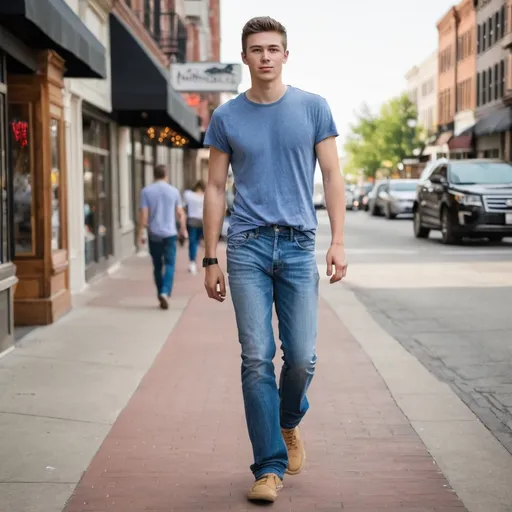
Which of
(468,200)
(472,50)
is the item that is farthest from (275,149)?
(472,50)

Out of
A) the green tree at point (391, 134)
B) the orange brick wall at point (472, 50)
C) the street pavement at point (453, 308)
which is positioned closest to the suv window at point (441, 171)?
the street pavement at point (453, 308)

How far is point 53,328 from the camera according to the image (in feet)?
34.2

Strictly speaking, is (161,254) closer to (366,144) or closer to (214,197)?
(214,197)

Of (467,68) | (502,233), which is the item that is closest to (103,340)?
(502,233)

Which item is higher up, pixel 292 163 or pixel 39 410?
pixel 292 163

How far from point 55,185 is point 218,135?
7.06m

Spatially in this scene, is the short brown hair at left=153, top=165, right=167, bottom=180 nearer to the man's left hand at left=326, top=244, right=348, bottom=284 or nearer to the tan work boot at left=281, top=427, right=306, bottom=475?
the tan work boot at left=281, top=427, right=306, bottom=475

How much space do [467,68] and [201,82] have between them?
41505 millimetres

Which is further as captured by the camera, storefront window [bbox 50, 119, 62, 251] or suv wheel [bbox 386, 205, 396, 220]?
suv wheel [bbox 386, 205, 396, 220]

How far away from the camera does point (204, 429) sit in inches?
237

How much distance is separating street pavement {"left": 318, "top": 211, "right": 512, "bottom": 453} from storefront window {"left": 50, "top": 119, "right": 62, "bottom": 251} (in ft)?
11.4

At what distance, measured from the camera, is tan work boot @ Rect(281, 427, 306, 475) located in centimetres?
497

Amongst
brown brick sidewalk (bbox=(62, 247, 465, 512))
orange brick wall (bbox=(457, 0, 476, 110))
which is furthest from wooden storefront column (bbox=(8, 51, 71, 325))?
orange brick wall (bbox=(457, 0, 476, 110))

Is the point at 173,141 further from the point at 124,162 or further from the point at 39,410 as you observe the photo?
the point at 39,410
